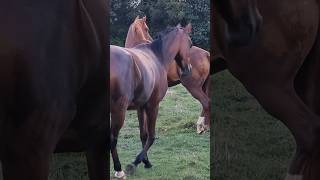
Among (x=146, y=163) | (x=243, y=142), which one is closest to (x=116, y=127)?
(x=146, y=163)

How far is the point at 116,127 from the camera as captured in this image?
129cm

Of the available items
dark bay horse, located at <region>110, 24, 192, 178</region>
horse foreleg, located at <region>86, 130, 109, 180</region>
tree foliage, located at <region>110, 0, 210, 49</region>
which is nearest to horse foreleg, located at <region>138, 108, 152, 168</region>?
dark bay horse, located at <region>110, 24, 192, 178</region>

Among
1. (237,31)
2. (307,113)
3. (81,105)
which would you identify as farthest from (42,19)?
(307,113)

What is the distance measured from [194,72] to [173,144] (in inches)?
8.5

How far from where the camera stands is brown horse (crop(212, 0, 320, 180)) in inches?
44.5

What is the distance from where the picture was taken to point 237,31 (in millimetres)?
1116

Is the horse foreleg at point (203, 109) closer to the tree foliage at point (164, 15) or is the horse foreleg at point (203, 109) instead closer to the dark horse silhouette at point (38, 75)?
the tree foliage at point (164, 15)

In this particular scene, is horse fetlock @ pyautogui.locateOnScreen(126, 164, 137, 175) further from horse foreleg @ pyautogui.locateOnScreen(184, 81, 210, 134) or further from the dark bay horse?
horse foreleg @ pyautogui.locateOnScreen(184, 81, 210, 134)

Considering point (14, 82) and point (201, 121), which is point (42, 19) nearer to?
point (14, 82)

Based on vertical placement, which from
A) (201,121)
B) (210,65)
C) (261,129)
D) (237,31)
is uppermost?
(237,31)

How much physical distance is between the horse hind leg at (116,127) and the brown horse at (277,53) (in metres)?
0.30

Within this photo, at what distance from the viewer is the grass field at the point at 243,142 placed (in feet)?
4.79

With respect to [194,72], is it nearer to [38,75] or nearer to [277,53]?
[277,53]

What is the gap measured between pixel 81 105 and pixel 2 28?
0.27m
